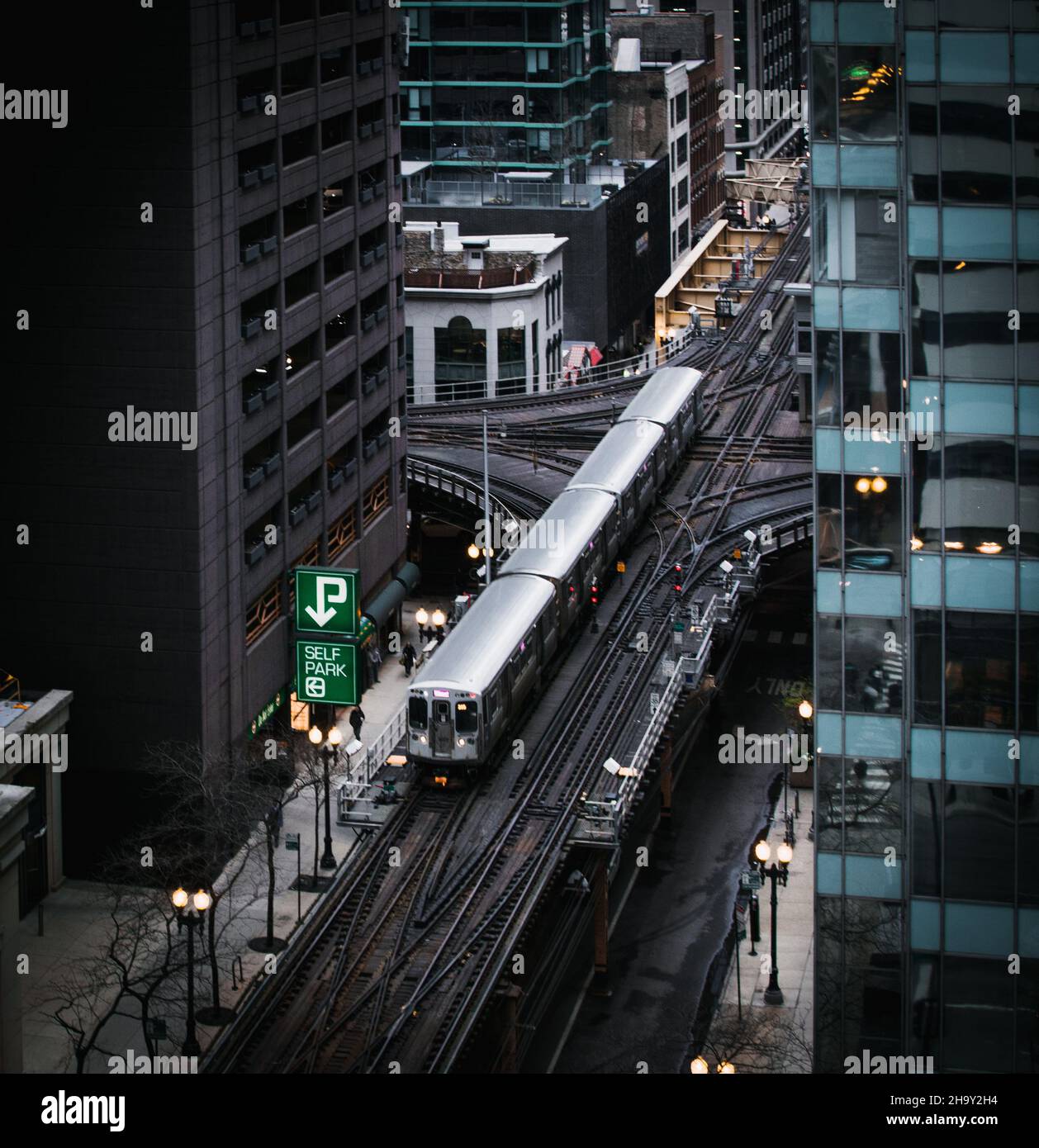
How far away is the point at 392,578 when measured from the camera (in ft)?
257

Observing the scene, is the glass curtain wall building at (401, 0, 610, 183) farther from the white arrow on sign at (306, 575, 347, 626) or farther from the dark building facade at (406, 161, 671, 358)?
the white arrow on sign at (306, 575, 347, 626)

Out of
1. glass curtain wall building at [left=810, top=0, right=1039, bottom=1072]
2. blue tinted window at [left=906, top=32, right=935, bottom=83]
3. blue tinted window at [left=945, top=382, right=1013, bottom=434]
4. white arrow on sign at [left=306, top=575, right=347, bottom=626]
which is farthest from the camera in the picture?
white arrow on sign at [left=306, top=575, right=347, bottom=626]

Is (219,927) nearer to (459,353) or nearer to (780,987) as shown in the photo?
(780,987)

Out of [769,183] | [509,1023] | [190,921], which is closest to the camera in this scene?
[190,921]

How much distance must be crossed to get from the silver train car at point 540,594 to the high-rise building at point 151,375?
247 inches

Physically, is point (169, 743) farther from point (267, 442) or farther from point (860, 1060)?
point (860, 1060)

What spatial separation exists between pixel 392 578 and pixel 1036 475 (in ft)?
152

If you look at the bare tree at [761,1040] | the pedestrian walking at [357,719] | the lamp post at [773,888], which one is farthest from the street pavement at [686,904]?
the pedestrian walking at [357,719]

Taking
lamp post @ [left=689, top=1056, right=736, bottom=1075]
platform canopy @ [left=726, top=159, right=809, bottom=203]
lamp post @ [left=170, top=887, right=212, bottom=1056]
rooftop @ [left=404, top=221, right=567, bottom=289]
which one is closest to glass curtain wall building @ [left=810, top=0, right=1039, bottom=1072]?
lamp post @ [left=689, top=1056, right=736, bottom=1075]

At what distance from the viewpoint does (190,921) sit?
47469mm

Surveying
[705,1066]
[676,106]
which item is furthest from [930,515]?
[676,106]

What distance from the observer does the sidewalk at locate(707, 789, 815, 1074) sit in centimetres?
4562

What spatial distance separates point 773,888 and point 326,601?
15103 mm

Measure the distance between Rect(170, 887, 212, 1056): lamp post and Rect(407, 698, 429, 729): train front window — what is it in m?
9.62
